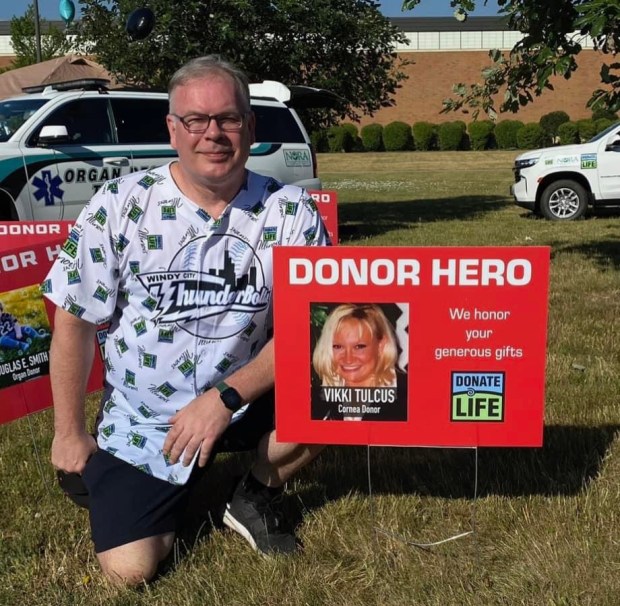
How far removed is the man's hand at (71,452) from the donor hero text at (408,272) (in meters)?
0.99

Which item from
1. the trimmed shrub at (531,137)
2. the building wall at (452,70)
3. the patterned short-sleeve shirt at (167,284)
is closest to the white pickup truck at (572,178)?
the patterned short-sleeve shirt at (167,284)

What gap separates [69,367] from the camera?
2.75 metres

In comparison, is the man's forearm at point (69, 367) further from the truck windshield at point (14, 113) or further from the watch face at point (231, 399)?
the truck windshield at point (14, 113)

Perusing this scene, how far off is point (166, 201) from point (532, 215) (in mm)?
12705

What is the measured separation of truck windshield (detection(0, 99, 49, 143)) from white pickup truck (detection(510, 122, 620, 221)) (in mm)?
8349

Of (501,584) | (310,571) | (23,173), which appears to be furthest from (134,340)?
(23,173)

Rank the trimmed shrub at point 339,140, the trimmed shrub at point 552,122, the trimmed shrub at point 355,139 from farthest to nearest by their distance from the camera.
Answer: the trimmed shrub at point 355,139
the trimmed shrub at point 339,140
the trimmed shrub at point 552,122

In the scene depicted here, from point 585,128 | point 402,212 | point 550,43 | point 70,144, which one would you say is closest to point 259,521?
point 550,43

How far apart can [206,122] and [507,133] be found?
A: 4080 cm

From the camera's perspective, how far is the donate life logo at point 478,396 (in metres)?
2.58

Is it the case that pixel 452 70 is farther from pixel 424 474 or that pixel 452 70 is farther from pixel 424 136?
pixel 424 474

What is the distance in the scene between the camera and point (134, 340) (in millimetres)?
2828

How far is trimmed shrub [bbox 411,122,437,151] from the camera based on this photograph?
42625 mm

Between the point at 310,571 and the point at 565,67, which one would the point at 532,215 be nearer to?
the point at 565,67
